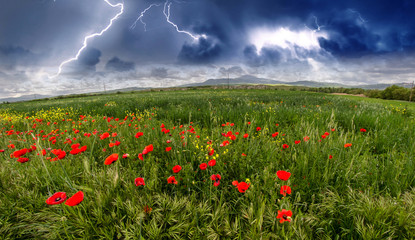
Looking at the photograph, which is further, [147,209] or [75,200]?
[147,209]

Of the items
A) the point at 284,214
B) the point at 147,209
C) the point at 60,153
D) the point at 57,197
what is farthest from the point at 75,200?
the point at 284,214

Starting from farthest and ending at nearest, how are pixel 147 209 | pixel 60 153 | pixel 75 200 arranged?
pixel 60 153
pixel 147 209
pixel 75 200

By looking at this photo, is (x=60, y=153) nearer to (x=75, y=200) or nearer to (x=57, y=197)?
(x=57, y=197)

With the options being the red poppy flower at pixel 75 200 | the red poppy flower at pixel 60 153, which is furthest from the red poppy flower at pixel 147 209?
the red poppy flower at pixel 60 153

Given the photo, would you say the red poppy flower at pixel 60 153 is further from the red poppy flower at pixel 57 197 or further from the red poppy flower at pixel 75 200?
the red poppy flower at pixel 75 200

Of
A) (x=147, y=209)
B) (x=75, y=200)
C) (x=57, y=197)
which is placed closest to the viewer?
(x=75, y=200)

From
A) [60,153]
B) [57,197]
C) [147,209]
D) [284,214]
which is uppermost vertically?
[60,153]

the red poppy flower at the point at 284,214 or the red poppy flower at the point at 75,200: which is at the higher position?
the red poppy flower at the point at 75,200

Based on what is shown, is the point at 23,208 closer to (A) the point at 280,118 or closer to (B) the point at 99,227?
(B) the point at 99,227

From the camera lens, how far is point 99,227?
1.29m

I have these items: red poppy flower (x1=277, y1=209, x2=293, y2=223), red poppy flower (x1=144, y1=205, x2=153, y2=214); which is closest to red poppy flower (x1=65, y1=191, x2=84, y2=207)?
red poppy flower (x1=144, y1=205, x2=153, y2=214)

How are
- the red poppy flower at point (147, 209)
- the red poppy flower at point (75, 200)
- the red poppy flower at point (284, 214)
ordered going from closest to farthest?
the red poppy flower at point (75, 200) → the red poppy flower at point (284, 214) → the red poppy flower at point (147, 209)

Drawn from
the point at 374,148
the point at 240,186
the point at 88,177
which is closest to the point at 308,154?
the point at 240,186

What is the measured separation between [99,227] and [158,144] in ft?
4.49
